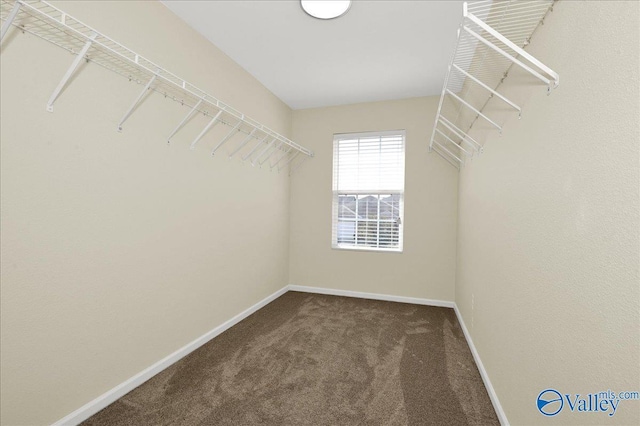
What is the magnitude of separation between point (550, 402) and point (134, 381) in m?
2.16

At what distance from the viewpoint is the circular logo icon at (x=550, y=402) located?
0.97m

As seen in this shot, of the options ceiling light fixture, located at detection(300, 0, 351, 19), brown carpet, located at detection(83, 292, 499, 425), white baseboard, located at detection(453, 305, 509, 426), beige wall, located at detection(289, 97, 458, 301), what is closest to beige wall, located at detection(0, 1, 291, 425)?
brown carpet, located at detection(83, 292, 499, 425)

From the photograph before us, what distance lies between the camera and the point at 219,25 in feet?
7.14

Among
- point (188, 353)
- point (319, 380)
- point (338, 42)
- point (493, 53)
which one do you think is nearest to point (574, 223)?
point (493, 53)

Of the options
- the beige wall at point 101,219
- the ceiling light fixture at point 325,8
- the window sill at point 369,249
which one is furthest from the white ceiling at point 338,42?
the window sill at point 369,249

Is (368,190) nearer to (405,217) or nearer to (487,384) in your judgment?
(405,217)

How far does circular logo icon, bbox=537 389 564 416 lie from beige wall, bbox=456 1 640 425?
0.09 ft

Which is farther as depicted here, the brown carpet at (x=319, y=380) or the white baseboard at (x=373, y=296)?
the white baseboard at (x=373, y=296)

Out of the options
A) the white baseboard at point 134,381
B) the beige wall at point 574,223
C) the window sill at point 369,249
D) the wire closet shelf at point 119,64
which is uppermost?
the wire closet shelf at point 119,64

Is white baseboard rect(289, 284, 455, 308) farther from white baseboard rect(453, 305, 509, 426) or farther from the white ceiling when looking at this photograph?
the white ceiling

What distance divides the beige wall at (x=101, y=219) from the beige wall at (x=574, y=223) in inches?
84.5

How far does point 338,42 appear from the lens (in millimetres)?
2354

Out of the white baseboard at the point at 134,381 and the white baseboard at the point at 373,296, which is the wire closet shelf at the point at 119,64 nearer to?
the white baseboard at the point at 134,381

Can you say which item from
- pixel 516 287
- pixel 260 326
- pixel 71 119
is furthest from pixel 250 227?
pixel 516 287
